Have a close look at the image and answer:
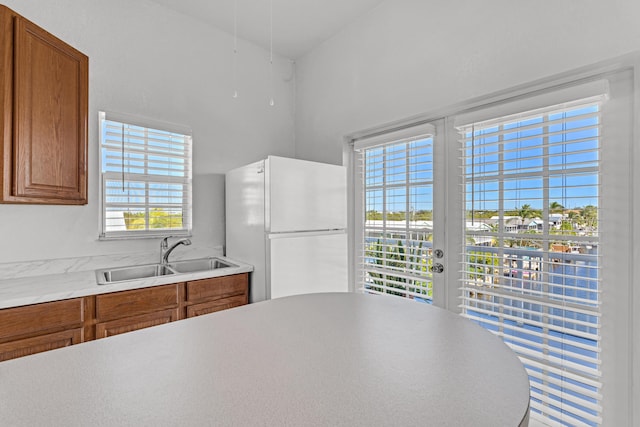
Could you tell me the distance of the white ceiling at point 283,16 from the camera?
243cm

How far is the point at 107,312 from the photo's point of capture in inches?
68.3

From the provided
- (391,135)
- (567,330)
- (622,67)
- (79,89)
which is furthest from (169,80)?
(567,330)

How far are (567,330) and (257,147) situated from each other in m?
2.65

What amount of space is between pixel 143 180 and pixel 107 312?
1030 mm

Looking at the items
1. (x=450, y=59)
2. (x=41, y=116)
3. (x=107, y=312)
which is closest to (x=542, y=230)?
(x=450, y=59)

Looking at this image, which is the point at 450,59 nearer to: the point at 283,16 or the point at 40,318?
the point at 283,16

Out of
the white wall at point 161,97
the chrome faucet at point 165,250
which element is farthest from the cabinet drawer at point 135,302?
the white wall at point 161,97

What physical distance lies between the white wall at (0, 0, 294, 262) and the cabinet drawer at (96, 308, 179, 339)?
2.21 feet

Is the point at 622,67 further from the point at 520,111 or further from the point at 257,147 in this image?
the point at 257,147

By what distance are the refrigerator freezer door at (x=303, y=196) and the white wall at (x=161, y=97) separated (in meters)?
0.93

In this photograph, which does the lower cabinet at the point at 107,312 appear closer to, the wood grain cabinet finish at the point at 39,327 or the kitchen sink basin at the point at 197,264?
the wood grain cabinet finish at the point at 39,327

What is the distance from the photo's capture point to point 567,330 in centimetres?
159

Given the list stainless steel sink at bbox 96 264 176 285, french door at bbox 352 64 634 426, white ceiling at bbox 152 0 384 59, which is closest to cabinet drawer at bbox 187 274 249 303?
stainless steel sink at bbox 96 264 176 285

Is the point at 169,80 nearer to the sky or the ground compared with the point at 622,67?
nearer to the sky
